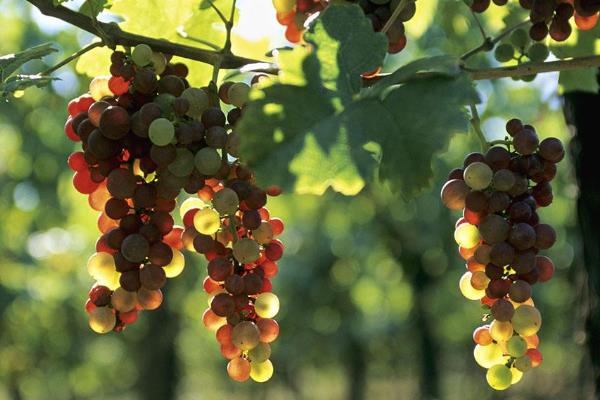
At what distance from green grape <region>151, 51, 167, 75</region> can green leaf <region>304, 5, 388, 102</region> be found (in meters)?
0.26

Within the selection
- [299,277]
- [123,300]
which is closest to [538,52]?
[123,300]

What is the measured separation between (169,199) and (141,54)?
0.57ft

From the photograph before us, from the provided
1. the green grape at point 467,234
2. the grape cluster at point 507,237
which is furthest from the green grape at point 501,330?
the green grape at point 467,234

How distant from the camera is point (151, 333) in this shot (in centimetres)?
1401

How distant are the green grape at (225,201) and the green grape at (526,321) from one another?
35 centimetres

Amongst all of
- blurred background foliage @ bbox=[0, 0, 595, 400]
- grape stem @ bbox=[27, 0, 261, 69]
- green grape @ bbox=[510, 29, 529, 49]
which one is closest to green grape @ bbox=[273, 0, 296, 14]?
grape stem @ bbox=[27, 0, 261, 69]

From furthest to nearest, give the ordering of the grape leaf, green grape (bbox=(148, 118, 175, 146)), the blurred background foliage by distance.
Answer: the blurred background foliage < green grape (bbox=(148, 118, 175, 146)) < the grape leaf

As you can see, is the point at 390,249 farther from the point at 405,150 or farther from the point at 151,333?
the point at 405,150

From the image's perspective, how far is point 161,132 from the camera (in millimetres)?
930

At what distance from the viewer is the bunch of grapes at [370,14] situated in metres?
1.16

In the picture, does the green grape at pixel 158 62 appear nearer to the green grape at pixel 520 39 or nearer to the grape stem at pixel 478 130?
the grape stem at pixel 478 130

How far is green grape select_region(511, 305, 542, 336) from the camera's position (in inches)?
39.4

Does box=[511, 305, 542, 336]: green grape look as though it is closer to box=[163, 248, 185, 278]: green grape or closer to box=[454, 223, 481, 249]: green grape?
box=[454, 223, 481, 249]: green grape

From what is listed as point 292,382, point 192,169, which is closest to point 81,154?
point 192,169
